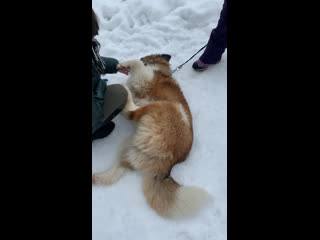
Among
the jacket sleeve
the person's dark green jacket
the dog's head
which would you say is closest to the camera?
the person's dark green jacket

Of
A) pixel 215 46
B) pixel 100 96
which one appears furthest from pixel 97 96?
pixel 215 46

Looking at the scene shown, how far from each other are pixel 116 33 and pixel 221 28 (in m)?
1.70

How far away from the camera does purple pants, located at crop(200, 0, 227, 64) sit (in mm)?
2256

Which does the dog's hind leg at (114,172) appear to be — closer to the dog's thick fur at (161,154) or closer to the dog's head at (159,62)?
the dog's thick fur at (161,154)

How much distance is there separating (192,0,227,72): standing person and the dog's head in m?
0.42

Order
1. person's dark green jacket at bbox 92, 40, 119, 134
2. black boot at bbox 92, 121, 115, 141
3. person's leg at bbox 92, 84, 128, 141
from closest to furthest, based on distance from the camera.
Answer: person's dark green jacket at bbox 92, 40, 119, 134 < person's leg at bbox 92, 84, 128, 141 < black boot at bbox 92, 121, 115, 141

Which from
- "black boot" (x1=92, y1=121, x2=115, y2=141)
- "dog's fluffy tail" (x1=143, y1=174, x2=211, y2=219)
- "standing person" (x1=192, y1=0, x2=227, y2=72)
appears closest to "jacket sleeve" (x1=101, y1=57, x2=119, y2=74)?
"black boot" (x1=92, y1=121, x2=115, y2=141)

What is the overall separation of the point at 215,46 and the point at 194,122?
1092 millimetres

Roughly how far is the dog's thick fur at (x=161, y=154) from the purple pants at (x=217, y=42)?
0.81 meters

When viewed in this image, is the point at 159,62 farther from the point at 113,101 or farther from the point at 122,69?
the point at 113,101

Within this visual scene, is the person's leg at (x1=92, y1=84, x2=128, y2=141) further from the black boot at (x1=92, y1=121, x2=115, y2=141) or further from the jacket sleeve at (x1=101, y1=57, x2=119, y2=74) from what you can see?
the jacket sleeve at (x1=101, y1=57, x2=119, y2=74)

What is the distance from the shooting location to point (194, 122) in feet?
7.66
